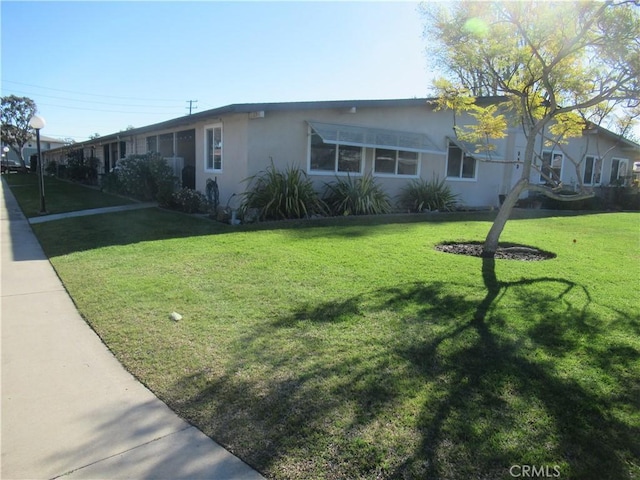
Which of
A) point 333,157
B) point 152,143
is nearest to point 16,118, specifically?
point 152,143

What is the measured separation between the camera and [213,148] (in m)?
13.9

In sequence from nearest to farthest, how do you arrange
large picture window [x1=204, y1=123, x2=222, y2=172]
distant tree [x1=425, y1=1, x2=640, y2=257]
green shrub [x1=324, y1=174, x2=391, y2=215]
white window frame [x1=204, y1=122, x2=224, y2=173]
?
distant tree [x1=425, y1=1, x2=640, y2=257] → green shrub [x1=324, y1=174, x2=391, y2=215] → white window frame [x1=204, y1=122, x2=224, y2=173] → large picture window [x1=204, y1=123, x2=222, y2=172]

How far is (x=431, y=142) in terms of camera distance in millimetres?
15383

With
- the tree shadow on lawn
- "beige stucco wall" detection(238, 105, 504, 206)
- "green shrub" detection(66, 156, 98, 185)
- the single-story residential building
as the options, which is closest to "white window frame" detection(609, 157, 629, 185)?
the single-story residential building

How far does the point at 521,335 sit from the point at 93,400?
3521mm

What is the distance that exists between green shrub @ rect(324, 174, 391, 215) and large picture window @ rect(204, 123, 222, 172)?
3.45 m

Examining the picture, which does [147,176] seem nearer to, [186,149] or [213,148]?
[213,148]

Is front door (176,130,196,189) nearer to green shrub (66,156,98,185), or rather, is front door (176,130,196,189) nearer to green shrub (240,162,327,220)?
green shrub (240,162,327,220)

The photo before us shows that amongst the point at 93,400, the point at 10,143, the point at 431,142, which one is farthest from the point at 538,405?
the point at 10,143

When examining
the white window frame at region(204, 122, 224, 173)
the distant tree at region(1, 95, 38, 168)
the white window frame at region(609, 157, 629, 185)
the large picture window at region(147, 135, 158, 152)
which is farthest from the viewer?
the distant tree at region(1, 95, 38, 168)

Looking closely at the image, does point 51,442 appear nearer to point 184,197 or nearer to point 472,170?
point 184,197

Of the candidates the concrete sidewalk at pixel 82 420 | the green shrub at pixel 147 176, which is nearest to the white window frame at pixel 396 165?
the green shrub at pixel 147 176

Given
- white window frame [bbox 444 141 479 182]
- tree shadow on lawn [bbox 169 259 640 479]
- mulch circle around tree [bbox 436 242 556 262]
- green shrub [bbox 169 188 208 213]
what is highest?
white window frame [bbox 444 141 479 182]

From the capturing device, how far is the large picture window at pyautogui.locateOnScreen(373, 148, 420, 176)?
1456 centimetres
